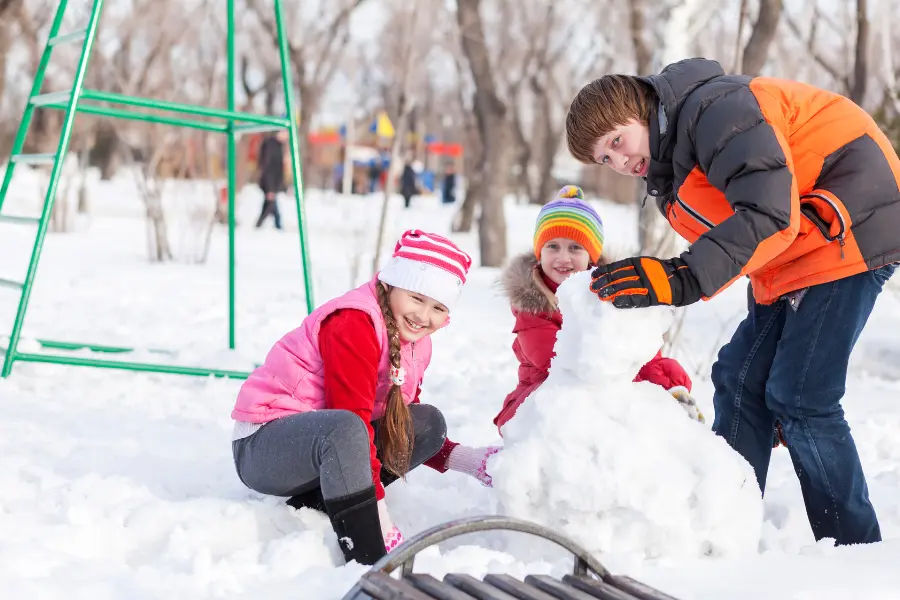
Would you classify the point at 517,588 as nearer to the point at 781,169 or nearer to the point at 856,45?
the point at 781,169

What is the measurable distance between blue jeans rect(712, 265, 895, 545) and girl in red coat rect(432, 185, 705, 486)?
0.61 metres

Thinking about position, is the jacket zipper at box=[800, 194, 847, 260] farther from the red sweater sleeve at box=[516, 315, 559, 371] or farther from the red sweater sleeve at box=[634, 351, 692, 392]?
the red sweater sleeve at box=[516, 315, 559, 371]

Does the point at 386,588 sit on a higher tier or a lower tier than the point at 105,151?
lower

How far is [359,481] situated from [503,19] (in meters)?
20.9

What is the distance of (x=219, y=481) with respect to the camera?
279 centimetres

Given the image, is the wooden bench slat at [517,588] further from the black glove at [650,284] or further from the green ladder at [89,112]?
the green ladder at [89,112]

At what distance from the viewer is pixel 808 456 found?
232cm

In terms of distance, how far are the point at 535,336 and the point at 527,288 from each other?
16 cm

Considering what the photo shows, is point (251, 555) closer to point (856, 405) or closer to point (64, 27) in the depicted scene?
point (856, 405)

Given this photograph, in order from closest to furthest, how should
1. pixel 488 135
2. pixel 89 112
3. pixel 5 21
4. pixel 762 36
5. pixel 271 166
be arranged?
pixel 89 112 → pixel 762 36 → pixel 5 21 → pixel 488 135 → pixel 271 166

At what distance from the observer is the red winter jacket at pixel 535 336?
9.76 feet

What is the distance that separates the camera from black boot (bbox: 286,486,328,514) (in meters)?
2.45

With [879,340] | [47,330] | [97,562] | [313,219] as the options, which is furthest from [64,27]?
[97,562]

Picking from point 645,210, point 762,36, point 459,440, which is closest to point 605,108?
point 459,440
